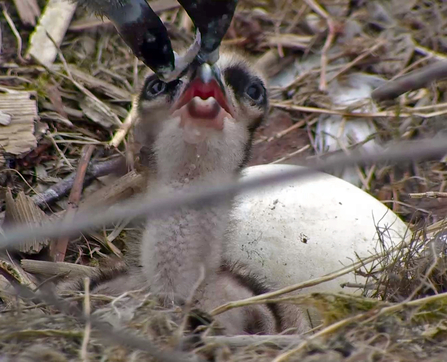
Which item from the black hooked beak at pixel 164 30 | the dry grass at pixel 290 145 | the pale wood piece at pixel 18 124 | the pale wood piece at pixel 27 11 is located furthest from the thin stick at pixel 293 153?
the pale wood piece at pixel 27 11

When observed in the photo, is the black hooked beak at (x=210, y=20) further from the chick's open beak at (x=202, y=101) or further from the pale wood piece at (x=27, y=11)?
the pale wood piece at (x=27, y=11)

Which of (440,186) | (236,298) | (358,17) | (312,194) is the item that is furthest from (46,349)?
(358,17)

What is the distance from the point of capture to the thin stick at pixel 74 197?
3.23 m

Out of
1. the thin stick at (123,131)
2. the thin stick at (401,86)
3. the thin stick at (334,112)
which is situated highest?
the thin stick at (401,86)

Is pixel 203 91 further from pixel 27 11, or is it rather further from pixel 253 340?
pixel 27 11

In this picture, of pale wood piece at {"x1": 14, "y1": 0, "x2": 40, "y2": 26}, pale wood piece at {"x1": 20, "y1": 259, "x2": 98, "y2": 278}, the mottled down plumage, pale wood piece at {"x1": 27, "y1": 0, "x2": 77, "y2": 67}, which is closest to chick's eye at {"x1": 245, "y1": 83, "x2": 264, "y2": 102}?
the mottled down plumage

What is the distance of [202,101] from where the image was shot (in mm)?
2477

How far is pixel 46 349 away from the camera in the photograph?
202 centimetres

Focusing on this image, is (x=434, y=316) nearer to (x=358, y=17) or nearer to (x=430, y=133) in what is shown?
(x=430, y=133)

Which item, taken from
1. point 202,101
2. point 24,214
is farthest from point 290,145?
point 202,101

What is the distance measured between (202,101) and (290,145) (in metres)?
1.62

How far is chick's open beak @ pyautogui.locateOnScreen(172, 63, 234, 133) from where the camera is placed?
2471 mm

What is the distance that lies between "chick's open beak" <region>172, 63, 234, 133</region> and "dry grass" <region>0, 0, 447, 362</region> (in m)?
0.53

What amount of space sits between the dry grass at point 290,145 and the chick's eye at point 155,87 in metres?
0.69
